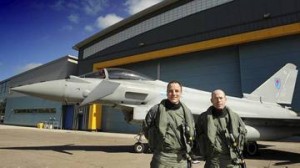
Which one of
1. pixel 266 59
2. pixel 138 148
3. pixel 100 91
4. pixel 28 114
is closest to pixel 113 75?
pixel 100 91

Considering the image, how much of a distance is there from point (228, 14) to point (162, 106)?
59.5 ft

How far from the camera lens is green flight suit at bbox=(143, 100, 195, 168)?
2996 millimetres

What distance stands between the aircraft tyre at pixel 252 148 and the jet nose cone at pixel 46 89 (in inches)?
274

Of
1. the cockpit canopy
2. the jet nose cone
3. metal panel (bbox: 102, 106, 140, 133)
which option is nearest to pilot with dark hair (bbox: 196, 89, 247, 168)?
the cockpit canopy

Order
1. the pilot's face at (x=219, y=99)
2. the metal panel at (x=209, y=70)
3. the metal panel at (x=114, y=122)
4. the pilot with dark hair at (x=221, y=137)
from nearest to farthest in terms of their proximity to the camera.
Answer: the pilot with dark hair at (x=221, y=137) → the pilot's face at (x=219, y=99) → the metal panel at (x=209, y=70) → the metal panel at (x=114, y=122)

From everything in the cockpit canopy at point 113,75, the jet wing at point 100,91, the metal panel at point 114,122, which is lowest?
the metal panel at point 114,122

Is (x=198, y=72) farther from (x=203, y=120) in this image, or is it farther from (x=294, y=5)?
(x=203, y=120)

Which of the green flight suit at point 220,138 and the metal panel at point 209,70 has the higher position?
the metal panel at point 209,70

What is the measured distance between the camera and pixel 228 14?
1953 cm

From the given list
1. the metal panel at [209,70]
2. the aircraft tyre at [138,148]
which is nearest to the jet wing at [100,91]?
the aircraft tyre at [138,148]

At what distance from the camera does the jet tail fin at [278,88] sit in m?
13.3

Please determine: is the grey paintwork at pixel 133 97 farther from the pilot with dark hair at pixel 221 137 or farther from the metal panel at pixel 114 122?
the metal panel at pixel 114 122

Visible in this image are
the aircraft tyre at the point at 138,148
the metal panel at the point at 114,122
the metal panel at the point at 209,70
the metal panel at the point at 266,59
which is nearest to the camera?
the aircraft tyre at the point at 138,148

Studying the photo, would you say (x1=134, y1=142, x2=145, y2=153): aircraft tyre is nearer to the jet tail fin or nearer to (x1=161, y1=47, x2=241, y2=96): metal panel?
the jet tail fin
